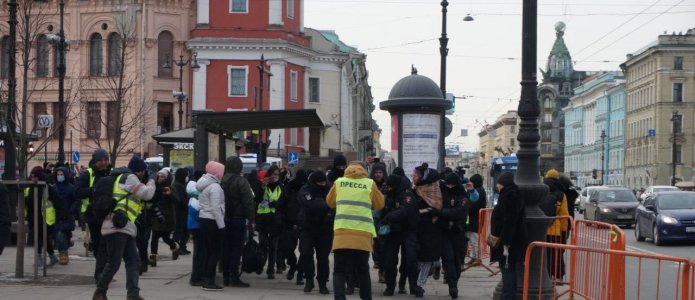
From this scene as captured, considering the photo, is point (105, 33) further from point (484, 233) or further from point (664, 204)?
point (484, 233)

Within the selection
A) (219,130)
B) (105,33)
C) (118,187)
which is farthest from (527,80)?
(105,33)

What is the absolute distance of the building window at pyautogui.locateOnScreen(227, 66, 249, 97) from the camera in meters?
62.8

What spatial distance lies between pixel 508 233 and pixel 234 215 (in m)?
4.34

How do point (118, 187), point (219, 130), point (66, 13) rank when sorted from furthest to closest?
point (66, 13), point (219, 130), point (118, 187)

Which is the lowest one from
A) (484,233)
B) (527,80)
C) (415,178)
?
(484,233)

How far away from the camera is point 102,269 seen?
12500mm

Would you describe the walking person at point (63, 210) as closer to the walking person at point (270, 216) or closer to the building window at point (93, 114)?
the walking person at point (270, 216)

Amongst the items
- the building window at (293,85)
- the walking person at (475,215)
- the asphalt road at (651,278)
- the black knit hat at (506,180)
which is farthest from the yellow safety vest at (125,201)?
the building window at (293,85)

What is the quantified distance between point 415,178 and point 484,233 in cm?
494

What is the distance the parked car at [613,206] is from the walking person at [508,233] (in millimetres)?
23278

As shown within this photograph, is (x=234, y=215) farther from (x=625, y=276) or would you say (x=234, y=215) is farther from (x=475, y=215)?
(x=625, y=276)

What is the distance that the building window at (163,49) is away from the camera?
61438 millimetres

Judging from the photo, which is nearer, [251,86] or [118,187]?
[118,187]

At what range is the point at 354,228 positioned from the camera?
11453 millimetres
